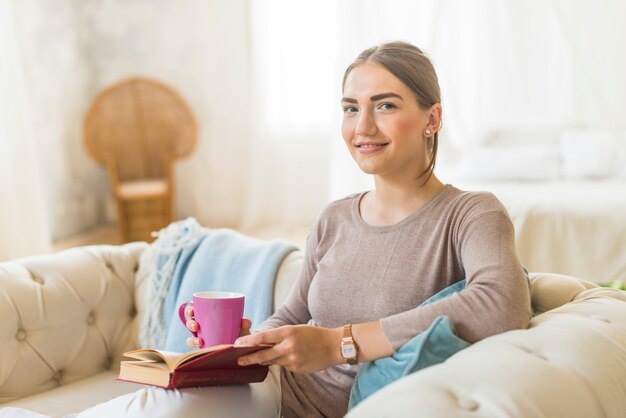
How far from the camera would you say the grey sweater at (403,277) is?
1.25 meters

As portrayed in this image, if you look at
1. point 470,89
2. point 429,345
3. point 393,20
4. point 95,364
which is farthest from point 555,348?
point 470,89

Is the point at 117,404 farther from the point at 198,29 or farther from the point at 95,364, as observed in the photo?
the point at 198,29

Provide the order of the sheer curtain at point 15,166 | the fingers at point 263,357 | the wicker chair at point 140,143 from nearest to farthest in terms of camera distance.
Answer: the fingers at point 263,357 → the sheer curtain at point 15,166 → the wicker chair at point 140,143

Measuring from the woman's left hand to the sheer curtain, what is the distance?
310 centimetres

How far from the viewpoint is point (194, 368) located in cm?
132

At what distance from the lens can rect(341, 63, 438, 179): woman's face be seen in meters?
1.48

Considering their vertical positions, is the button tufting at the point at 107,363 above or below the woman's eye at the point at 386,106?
below

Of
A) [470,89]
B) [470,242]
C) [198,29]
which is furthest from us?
[198,29]

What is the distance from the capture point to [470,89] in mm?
4879

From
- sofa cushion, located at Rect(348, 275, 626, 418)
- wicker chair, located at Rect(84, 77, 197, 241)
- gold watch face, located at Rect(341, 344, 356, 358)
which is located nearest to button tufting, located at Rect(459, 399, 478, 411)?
sofa cushion, located at Rect(348, 275, 626, 418)

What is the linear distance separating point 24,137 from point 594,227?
9.54 ft

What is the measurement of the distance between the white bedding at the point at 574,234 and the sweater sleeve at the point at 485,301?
2.11m

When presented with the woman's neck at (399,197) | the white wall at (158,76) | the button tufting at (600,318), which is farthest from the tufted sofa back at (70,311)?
the white wall at (158,76)

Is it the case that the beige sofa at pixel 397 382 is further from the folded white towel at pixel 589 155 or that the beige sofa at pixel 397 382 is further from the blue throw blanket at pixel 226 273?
the folded white towel at pixel 589 155
